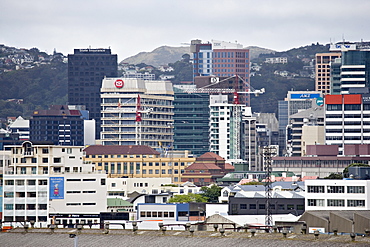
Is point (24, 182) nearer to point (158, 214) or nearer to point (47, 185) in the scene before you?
point (47, 185)

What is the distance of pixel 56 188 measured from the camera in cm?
18388

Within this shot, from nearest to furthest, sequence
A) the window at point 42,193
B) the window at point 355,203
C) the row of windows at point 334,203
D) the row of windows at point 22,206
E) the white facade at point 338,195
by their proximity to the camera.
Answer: the window at point 355,203
the white facade at point 338,195
the row of windows at point 334,203
the row of windows at point 22,206
the window at point 42,193

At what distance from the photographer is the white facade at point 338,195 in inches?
5984

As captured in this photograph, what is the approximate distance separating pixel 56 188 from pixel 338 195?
49038mm

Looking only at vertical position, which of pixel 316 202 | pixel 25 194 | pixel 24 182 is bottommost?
pixel 25 194

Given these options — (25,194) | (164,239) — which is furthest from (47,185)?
(164,239)

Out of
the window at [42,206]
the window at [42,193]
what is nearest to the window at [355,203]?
the window at [42,206]

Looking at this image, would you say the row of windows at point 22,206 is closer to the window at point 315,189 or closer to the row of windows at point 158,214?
the row of windows at point 158,214

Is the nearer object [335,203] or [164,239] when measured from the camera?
[164,239]

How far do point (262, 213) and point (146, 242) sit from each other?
8940 centimetres

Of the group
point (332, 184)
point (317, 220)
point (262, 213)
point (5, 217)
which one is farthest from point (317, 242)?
point (5, 217)

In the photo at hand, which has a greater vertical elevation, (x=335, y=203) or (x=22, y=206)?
(x=335, y=203)

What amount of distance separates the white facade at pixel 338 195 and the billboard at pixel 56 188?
142 ft

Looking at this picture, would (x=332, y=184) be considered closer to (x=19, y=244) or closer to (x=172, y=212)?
(x=172, y=212)
